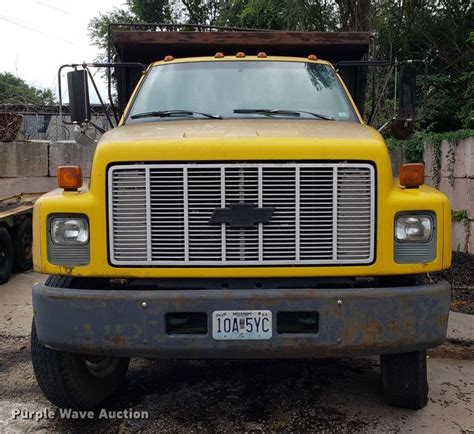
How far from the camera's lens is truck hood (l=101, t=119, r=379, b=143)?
11.6 feet

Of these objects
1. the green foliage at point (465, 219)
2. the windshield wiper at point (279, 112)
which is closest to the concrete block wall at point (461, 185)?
the green foliage at point (465, 219)

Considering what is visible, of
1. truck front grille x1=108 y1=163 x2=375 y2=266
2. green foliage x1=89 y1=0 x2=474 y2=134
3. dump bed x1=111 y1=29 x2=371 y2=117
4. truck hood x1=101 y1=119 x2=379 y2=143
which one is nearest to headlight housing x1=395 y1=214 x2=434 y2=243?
truck front grille x1=108 y1=163 x2=375 y2=266

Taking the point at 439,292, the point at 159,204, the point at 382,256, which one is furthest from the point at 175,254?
the point at 439,292

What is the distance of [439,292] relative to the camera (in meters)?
3.32

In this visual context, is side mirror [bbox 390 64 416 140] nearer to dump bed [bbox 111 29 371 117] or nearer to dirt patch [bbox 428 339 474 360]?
dump bed [bbox 111 29 371 117]

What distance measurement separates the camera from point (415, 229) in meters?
3.37

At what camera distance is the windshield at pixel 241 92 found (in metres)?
4.55

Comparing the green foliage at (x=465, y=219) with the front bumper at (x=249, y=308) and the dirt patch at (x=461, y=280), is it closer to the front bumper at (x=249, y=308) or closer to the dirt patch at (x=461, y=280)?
the dirt patch at (x=461, y=280)

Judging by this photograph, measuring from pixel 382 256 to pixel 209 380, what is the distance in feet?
5.96

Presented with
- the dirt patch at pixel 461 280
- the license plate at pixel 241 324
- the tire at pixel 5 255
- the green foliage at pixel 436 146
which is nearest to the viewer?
the license plate at pixel 241 324

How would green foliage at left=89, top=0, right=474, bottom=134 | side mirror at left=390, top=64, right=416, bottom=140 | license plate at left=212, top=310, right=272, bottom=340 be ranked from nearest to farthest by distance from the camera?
license plate at left=212, top=310, right=272, bottom=340 → side mirror at left=390, top=64, right=416, bottom=140 → green foliage at left=89, top=0, right=474, bottom=134

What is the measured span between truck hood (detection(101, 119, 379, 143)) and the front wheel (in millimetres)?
1362

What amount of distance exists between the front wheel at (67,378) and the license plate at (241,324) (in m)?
1.10

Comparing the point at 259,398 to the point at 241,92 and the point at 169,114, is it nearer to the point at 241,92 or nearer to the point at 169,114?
the point at 169,114
